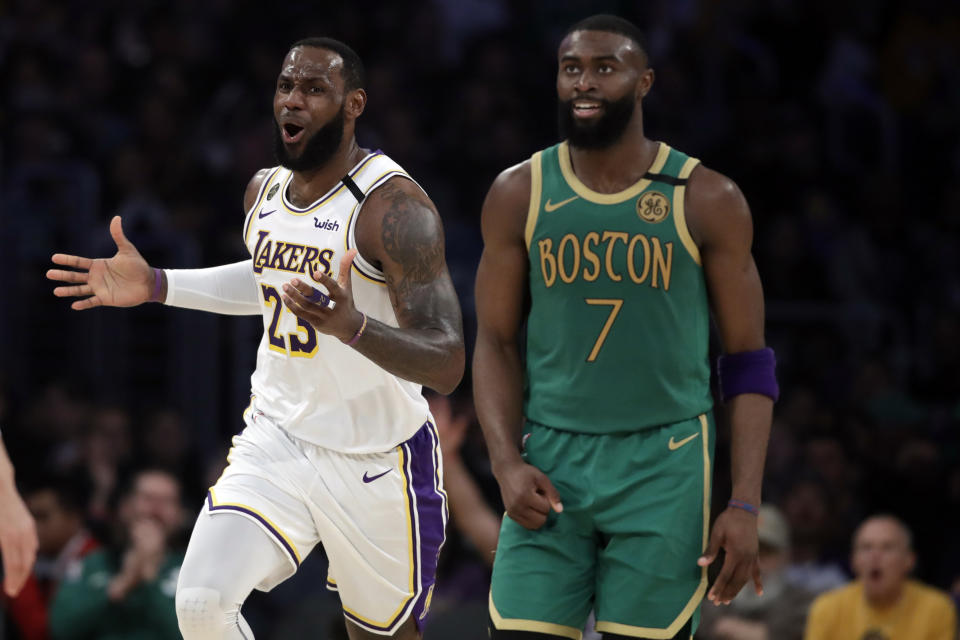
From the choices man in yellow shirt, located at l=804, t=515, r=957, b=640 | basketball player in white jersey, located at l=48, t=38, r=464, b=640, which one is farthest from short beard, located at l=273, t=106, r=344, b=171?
man in yellow shirt, located at l=804, t=515, r=957, b=640

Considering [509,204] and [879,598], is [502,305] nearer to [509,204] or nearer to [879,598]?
[509,204]

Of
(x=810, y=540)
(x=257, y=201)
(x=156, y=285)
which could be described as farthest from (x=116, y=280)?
(x=810, y=540)

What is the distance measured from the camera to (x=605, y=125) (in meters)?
4.22

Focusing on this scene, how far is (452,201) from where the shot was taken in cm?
1002

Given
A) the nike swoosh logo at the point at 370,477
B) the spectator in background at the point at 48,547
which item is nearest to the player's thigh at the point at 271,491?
the nike swoosh logo at the point at 370,477

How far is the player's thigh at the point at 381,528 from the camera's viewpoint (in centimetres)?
455

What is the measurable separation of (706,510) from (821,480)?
4591mm

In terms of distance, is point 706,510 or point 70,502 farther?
point 70,502

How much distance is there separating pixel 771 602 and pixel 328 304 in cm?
427

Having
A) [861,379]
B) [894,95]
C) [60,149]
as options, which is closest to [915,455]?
[861,379]

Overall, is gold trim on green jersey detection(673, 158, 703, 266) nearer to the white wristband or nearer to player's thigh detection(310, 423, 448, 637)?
player's thigh detection(310, 423, 448, 637)

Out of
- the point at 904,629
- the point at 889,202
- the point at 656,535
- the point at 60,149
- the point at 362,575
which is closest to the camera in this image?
the point at 656,535

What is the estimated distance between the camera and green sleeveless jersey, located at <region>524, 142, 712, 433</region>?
4.18 metres

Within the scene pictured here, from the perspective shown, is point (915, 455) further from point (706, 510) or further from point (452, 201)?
point (706, 510)
